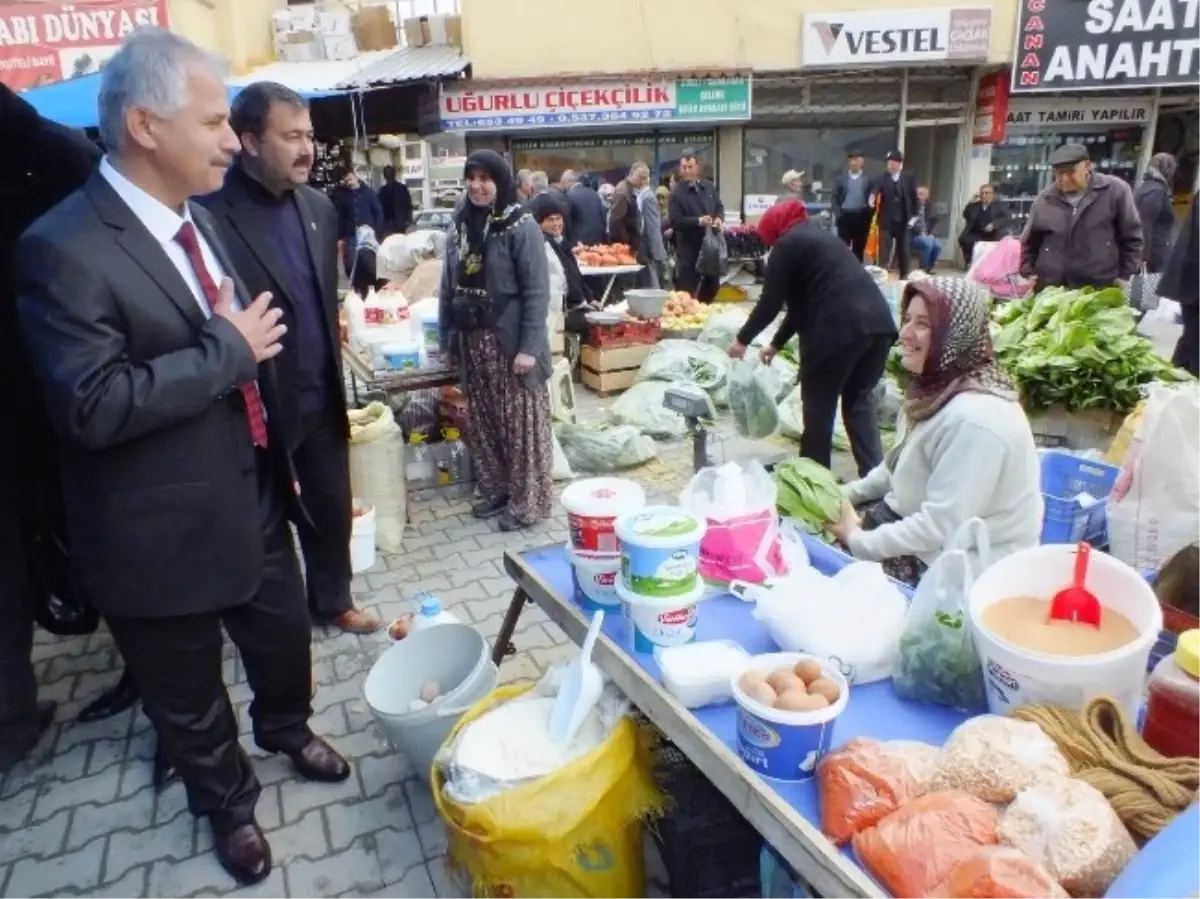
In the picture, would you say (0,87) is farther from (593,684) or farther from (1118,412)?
(1118,412)

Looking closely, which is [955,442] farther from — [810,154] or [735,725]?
[810,154]

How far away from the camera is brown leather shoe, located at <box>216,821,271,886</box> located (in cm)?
232

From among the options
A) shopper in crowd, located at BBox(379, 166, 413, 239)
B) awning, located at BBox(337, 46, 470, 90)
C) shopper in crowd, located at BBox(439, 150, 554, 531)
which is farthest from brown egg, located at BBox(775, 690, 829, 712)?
shopper in crowd, located at BBox(379, 166, 413, 239)

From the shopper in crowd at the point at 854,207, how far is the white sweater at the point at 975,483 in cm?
963

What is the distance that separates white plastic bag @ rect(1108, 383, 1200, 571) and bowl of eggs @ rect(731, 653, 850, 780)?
7.31ft

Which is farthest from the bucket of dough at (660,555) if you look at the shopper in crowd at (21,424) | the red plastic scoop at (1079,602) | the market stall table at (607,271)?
the market stall table at (607,271)

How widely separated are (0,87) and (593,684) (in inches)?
91.7

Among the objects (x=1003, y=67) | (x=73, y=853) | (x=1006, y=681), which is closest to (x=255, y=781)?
(x=73, y=853)

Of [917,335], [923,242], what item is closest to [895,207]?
[923,242]

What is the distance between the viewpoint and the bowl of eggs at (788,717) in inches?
58.3

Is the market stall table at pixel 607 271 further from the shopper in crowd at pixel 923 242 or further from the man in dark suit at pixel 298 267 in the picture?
the shopper in crowd at pixel 923 242

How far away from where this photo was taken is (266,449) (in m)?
2.33

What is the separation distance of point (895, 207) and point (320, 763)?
10.7 meters

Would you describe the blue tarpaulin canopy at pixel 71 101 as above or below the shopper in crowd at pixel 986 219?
above
